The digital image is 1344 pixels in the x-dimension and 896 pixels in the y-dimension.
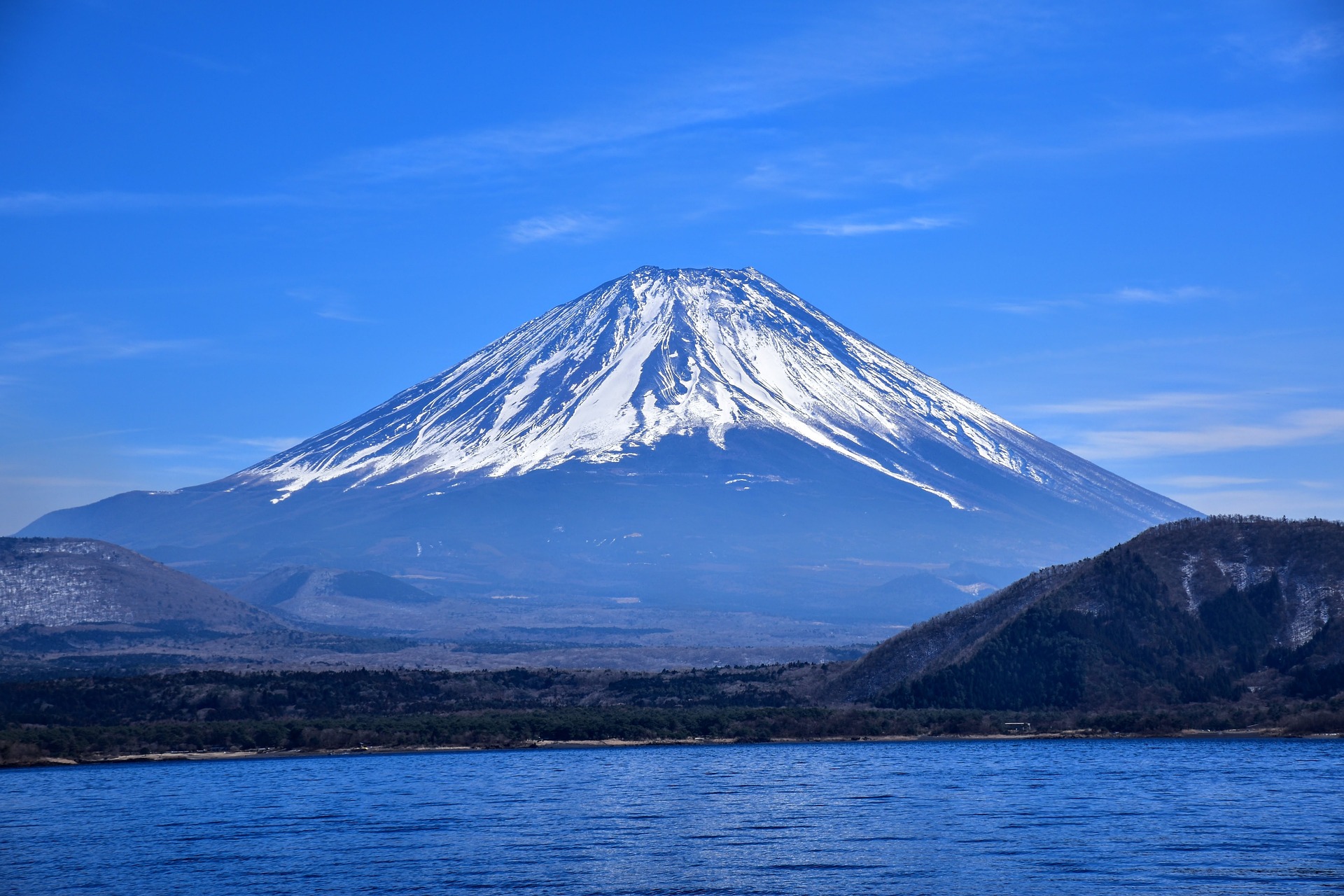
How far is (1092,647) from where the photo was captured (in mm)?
96312

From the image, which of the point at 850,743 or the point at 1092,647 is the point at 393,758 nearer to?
the point at 850,743

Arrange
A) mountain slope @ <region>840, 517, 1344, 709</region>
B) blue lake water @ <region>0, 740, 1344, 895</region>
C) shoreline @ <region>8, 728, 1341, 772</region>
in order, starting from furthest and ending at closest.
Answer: mountain slope @ <region>840, 517, 1344, 709</region>, shoreline @ <region>8, 728, 1341, 772</region>, blue lake water @ <region>0, 740, 1344, 895</region>

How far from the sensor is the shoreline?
83312 mm

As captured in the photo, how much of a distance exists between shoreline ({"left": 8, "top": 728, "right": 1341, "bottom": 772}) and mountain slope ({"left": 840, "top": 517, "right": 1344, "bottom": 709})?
6.66m

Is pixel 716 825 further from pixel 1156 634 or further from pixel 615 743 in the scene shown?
pixel 1156 634

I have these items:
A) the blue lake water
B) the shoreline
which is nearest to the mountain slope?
the shoreline

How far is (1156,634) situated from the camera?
317 feet

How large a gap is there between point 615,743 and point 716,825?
37254mm

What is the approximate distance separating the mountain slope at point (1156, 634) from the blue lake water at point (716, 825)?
13485 mm

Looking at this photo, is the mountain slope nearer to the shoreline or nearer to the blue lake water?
the shoreline

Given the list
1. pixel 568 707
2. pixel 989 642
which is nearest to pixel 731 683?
pixel 568 707

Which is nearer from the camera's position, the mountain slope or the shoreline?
the shoreline

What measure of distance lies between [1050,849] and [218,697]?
7298 centimetres

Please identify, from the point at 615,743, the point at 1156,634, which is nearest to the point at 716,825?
the point at 615,743
